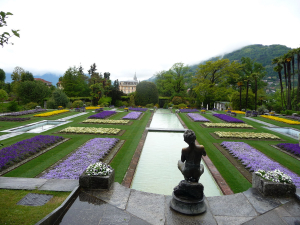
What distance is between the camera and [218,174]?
785 centimetres

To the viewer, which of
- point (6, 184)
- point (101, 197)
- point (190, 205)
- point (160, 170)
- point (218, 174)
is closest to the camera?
point (190, 205)

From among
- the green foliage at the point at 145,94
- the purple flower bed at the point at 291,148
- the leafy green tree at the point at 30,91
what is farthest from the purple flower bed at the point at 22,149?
the green foliage at the point at 145,94

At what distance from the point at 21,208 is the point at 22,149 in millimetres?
5978

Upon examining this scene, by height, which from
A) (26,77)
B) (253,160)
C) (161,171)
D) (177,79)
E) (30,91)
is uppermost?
(26,77)

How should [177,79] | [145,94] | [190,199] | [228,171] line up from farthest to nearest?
[177,79] < [145,94] < [228,171] < [190,199]

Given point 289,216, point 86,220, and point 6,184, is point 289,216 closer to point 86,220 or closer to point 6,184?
point 86,220

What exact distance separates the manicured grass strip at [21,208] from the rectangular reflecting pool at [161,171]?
2780mm

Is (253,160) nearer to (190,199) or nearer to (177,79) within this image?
(190,199)

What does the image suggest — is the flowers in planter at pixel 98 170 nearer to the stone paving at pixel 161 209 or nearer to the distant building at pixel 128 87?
the stone paving at pixel 161 209

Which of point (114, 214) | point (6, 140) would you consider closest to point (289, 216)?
point (114, 214)

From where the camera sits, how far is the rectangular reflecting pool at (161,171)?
6.86 m

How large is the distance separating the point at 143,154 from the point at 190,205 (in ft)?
20.6

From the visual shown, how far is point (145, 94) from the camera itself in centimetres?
4588

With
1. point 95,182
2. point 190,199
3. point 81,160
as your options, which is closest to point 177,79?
point 81,160
